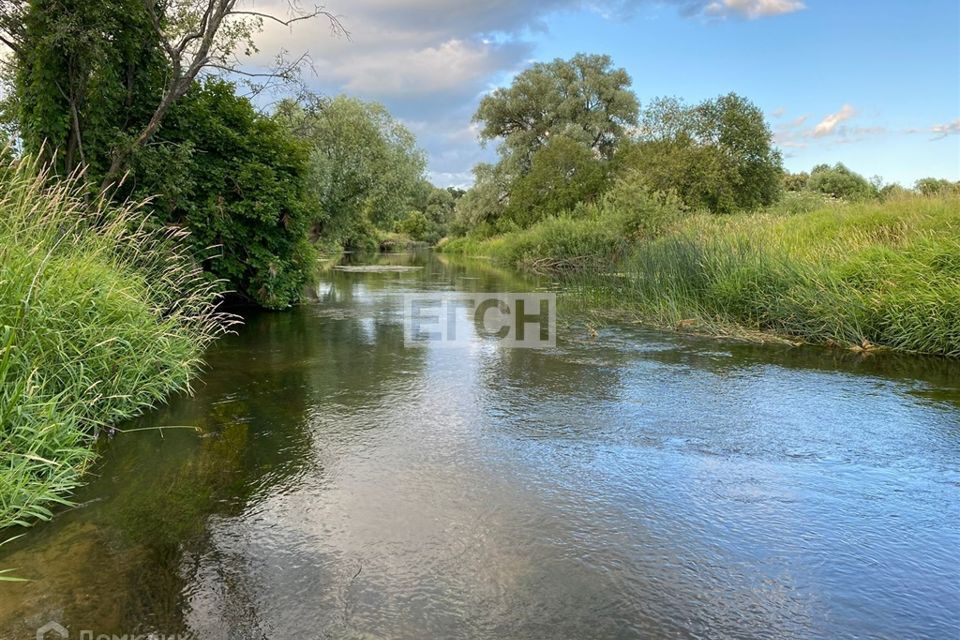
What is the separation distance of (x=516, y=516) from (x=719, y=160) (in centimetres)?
2422

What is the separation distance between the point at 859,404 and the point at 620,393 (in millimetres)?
2223

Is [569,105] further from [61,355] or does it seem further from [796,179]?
[61,355]

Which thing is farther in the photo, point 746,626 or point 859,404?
point 859,404

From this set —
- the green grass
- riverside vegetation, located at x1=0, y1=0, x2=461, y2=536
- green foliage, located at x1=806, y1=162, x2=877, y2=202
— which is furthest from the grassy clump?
green foliage, located at x1=806, y1=162, x2=877, y2=202

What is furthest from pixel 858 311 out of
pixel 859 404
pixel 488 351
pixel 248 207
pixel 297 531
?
pixel 248 207

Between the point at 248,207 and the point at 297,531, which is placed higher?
the point at 248,207

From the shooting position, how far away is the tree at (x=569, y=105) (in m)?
36.2

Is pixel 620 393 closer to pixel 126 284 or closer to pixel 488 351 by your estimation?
pixel 488 351

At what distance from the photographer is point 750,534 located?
3.17 m

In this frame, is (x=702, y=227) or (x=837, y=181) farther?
(x=837, y=181)

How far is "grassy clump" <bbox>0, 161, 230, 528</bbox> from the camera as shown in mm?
3268

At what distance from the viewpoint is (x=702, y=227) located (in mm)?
12688

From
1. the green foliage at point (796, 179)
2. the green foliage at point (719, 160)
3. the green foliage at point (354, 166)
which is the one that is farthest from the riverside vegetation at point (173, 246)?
the green foliage at point (796, 179)

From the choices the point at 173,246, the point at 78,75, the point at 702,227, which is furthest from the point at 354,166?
the point at 173,246
